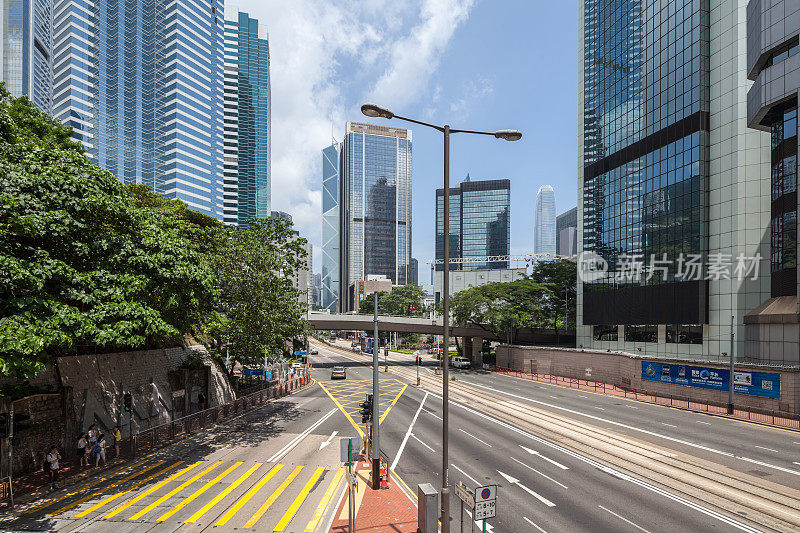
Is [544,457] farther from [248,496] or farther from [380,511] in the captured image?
[248,496]

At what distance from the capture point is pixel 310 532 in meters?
13.6

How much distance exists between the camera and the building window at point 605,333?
56000 millimetres

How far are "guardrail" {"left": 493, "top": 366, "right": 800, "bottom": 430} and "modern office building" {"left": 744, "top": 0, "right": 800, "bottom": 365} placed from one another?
5.24m

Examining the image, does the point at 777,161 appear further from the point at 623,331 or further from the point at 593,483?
the point at 593,483

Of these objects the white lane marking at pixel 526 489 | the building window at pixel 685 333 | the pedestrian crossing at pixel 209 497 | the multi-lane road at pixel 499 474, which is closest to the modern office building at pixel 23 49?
the multi-lane road at pixel 499 474

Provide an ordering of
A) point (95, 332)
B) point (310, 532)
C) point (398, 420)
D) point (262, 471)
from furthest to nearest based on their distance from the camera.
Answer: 1. point (398, 420)
2. point (262, 471)
3. point (95, 332)
4. point (310, 532)

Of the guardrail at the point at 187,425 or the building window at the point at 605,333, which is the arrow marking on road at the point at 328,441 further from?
the building window at the point at 605,333

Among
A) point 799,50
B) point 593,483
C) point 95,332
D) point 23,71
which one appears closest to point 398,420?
point 593,483

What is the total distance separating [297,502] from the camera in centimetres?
1598

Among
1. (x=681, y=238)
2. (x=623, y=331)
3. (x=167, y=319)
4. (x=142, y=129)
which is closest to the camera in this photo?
(x=167, y=319)

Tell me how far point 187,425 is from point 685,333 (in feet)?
155

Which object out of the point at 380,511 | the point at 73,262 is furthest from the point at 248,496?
the point at 73,262

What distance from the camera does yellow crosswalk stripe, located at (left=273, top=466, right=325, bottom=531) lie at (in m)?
14.1

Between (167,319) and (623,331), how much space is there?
51564 millimetres
